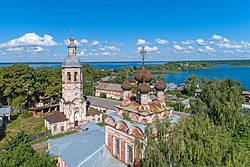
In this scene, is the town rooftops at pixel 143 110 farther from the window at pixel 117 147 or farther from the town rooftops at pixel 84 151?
the town rooftops at pixel 84 151

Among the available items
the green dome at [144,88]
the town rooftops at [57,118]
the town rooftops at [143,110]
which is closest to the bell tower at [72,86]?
the town rooftops at [57,118]

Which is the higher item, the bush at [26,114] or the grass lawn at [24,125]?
the bush at [26,114]

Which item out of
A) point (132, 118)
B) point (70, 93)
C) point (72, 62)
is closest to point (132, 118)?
point (132, 118)

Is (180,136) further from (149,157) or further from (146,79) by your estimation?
(146,79)

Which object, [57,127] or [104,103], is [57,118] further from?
[104,103]

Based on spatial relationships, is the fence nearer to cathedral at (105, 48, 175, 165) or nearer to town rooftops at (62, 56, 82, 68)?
town rooftops at (62, 56, 82, 68)

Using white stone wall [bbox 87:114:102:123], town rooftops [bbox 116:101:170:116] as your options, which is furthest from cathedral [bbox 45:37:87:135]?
town rooftops [bbox 116:101:170:116]

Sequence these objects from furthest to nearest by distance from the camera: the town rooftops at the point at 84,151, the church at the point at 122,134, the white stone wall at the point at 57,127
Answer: the white stone wall at the point at 57,127, the town rooftops at the point at 84,151, the church at the point at 122,134

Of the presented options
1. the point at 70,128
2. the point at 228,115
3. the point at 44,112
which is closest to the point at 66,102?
the point at 70,128
